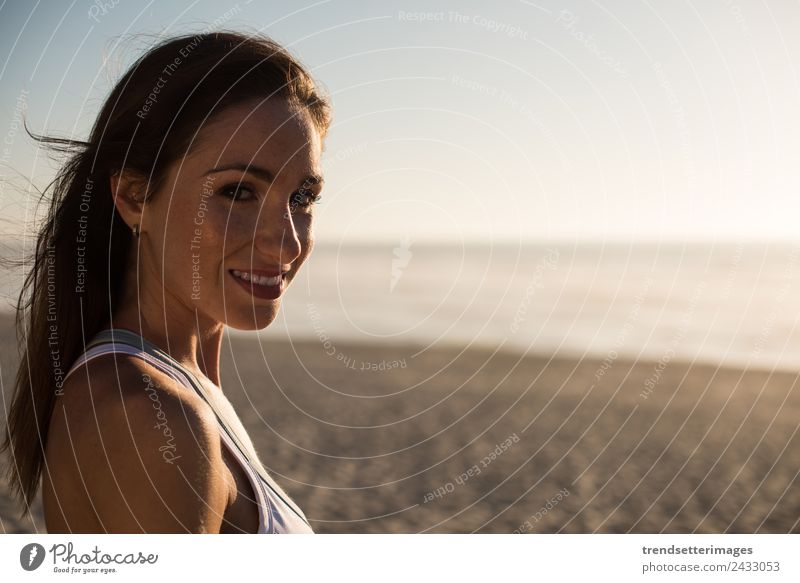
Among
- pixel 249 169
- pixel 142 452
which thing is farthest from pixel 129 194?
pixel 142 452

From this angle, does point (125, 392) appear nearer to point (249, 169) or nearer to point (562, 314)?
point (249, 169)

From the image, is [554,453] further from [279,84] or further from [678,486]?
[279,84]

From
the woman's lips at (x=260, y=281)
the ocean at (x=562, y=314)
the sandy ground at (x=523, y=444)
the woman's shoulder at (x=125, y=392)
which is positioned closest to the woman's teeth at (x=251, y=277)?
the woman's lips at (x=260, y=281)

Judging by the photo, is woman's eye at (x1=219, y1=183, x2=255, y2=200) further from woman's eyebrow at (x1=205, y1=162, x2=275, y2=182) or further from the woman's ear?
the woman's ear

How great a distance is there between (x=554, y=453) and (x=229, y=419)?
7330mm

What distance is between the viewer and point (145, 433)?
1.92m

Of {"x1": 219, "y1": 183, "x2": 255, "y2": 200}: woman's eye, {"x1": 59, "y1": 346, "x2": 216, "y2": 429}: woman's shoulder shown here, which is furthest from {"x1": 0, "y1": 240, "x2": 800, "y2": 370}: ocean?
{"x1": 59, "y1": 346, "x2": 216, "y2": 429}: woman's shoulder

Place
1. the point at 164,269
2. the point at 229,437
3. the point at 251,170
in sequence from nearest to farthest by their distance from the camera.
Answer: the point at 229,437, the point at 251,170, the point at 164,269

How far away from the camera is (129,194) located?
2.54 metres

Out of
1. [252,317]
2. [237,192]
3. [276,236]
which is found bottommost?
[252,317]

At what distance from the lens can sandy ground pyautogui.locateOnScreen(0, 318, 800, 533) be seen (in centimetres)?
762

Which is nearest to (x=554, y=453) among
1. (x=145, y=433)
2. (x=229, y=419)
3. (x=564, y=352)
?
(x=564, y=352)

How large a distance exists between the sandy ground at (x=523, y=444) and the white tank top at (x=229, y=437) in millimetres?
3478

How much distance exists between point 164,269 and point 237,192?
0.34 meters
